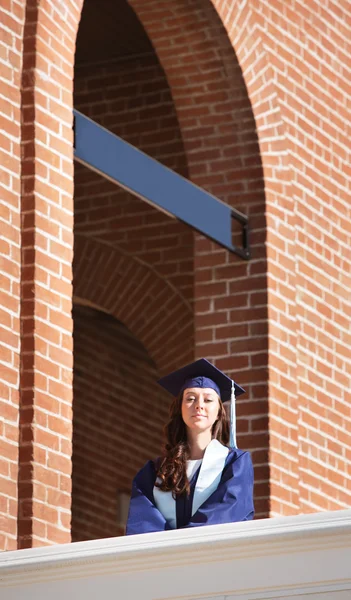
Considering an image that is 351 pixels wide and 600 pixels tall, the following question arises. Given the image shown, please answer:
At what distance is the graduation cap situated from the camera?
634cm

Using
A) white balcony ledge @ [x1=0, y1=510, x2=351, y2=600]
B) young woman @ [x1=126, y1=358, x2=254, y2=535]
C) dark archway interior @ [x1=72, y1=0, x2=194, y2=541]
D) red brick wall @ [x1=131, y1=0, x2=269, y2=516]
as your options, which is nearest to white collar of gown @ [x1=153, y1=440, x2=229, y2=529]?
young woman @ [x1=126, y1=358, x2=254, y2=535]

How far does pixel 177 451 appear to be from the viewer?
6137mm

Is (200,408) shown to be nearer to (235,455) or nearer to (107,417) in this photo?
(235,455)

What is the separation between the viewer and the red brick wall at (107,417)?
13.0 meters

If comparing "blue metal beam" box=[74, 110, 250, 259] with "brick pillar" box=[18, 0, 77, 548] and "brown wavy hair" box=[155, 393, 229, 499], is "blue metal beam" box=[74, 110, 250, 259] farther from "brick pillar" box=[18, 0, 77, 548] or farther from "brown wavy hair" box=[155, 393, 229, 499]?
"brown wavy hair" box=[155, 393, 229, 499]

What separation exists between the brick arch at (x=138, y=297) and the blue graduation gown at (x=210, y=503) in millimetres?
4591

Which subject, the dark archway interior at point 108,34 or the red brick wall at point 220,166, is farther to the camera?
the dark archway interior at point 108,34

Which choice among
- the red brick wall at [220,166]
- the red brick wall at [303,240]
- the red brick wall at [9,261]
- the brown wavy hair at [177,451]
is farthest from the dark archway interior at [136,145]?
the brown wavy hair at [177,451]

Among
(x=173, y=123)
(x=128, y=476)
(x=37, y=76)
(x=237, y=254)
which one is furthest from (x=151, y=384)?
(x=37, y=76)

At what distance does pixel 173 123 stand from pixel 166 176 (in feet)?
8.41

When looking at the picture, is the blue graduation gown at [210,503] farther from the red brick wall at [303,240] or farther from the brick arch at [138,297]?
the brick arch at [138,297]

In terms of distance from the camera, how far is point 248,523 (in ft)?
15.6

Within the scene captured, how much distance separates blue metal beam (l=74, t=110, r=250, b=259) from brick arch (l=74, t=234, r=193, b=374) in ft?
5.50

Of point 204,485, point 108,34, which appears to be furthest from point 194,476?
point 108,34
